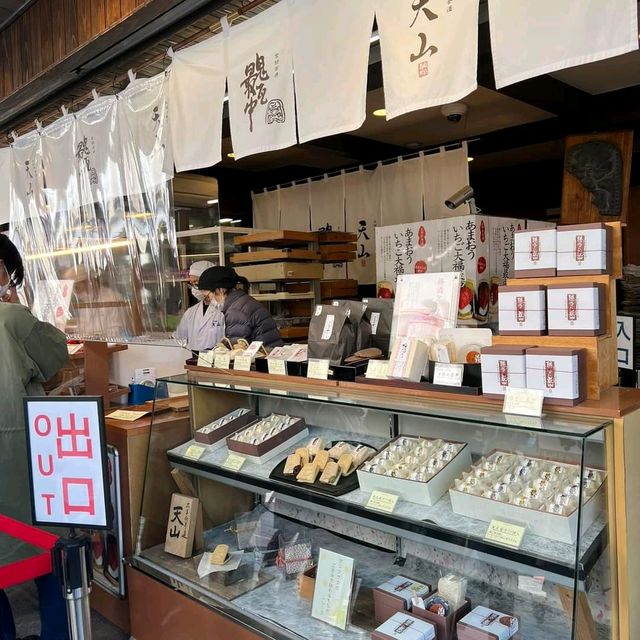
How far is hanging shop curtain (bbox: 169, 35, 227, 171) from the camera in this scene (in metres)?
2.94

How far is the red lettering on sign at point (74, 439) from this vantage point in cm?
183

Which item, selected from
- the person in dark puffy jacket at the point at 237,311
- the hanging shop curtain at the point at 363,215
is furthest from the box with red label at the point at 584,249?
the hanging shop curtain at the point at 363,215

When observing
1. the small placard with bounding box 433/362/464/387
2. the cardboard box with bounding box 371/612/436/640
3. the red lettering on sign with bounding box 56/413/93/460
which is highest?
the small placard with bounding box 433/362/464/387

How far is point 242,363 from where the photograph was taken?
105 inches

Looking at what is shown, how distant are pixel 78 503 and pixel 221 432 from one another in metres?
→ 0.88

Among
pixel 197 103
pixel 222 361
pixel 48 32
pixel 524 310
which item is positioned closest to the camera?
pixel 524 310

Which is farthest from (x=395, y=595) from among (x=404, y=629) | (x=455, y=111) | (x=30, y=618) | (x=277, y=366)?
(x=455, y=111)

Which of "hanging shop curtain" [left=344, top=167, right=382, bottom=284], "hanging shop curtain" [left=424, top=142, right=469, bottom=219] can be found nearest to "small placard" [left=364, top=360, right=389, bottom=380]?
"hanging shop curtain" [left=424, top=142, right=469, bottom=219]

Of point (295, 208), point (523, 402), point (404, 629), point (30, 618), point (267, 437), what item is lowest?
point (30, 618)

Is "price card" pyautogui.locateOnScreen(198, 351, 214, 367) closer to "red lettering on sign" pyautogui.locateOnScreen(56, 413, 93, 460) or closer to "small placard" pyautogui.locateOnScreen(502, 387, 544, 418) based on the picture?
"red lettering on sign" pyautogui.locateOnScreen(56, 413, 93, 460)

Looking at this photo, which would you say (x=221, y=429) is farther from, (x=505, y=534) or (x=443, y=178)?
(x=443, y=178)

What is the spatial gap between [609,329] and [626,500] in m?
0.53

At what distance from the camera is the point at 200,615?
2.23 meters

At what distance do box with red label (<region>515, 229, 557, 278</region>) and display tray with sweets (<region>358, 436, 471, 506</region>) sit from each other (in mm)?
617
